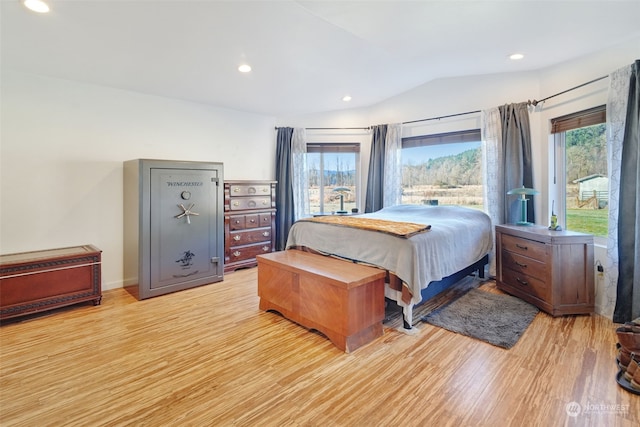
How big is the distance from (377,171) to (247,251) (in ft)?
8.00

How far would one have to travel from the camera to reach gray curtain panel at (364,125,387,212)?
495 cm

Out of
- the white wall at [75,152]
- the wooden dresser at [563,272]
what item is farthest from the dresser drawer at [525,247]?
the white wall at [75,152]

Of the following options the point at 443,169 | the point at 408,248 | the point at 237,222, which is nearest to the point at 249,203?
the point at 237,222

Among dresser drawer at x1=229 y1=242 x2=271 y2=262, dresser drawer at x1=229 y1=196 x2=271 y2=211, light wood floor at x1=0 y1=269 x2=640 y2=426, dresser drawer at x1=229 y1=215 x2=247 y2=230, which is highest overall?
dresser drawer at x1=229 y1=196 x2=271 y2=211

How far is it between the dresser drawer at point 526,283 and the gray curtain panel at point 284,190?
10.5 ft

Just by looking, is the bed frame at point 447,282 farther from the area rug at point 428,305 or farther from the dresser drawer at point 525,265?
the dresser drawer at point 525,265

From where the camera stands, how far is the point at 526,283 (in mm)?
3012

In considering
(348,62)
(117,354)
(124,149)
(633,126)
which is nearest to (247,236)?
(124,149)

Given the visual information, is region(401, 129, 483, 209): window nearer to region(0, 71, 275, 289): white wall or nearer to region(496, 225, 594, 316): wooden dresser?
region(496, 225, 594, 316): wooden dresser

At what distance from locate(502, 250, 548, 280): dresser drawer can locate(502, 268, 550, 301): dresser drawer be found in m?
0.04

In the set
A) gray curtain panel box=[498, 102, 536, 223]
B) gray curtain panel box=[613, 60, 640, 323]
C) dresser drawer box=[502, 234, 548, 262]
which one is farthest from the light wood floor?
gray curtain panel box=[498, 102, 536, 223]

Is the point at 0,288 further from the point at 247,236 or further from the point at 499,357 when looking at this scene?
the point at 499,357

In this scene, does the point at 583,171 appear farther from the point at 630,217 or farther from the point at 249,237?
the point at 249,237

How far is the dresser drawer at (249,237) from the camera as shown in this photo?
428cm
